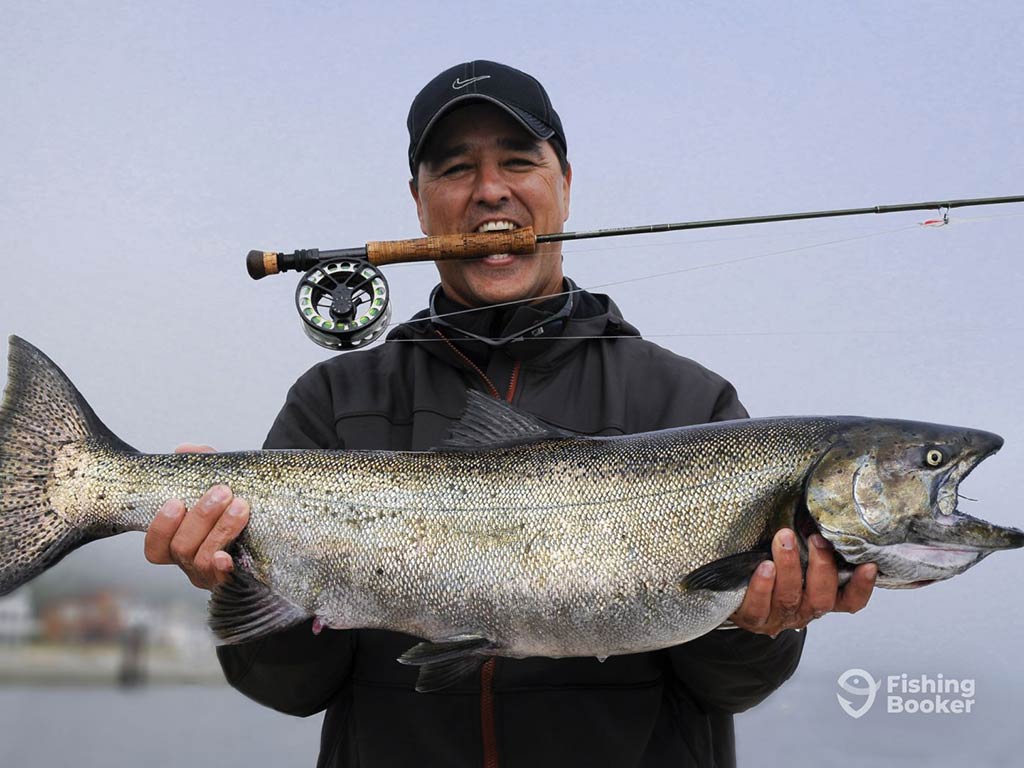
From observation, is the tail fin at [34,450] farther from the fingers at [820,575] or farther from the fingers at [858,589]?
the fingers at [858,589]

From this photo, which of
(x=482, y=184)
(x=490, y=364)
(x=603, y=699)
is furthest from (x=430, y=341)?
(x=603, y=699)

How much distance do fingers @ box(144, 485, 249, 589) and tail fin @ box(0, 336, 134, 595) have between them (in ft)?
0.99

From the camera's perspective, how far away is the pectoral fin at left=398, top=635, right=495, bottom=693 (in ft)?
9.53

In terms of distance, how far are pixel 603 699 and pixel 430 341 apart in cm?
146

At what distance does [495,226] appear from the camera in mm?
3945

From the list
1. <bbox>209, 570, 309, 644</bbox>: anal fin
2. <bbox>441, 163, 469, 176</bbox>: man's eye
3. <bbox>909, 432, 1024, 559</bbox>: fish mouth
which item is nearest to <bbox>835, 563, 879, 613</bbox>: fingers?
<bbox>909, 432, 1024, 559</bbox>: fish mouth

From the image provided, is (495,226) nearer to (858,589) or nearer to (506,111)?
(506,111)

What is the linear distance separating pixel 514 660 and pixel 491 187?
6.04ft

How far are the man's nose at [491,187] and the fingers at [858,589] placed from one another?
197 centimetres

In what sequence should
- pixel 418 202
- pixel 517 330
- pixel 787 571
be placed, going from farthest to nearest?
pixel 418 202 < pixel 517 330 < pixel 787 571

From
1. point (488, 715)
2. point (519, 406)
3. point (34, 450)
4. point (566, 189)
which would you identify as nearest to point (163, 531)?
point (34, 450)

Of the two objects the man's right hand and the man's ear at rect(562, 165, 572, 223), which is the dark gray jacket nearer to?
the man's right hand

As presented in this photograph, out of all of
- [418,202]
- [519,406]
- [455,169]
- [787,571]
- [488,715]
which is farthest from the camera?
[418,202]

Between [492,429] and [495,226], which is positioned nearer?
[492,429]
